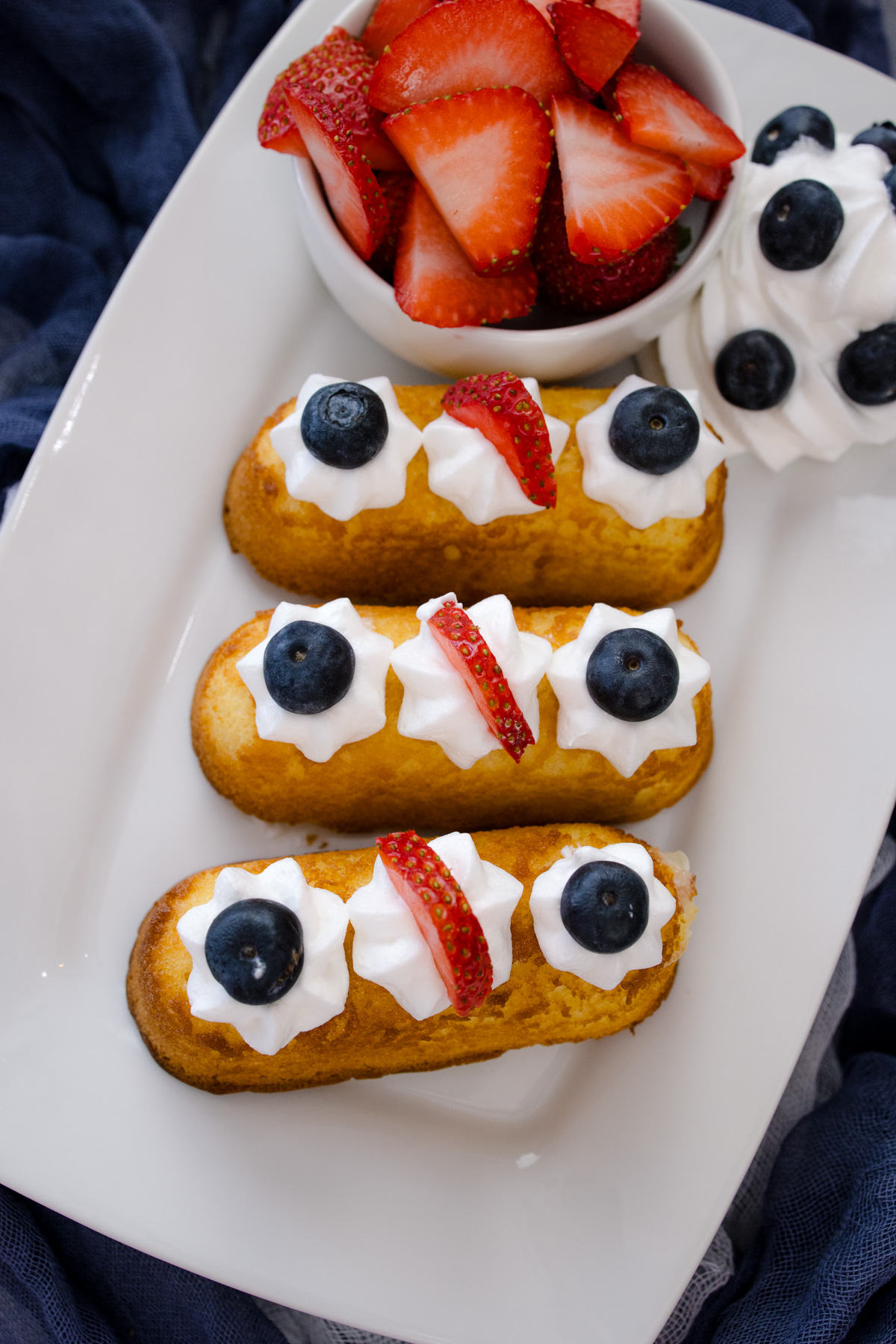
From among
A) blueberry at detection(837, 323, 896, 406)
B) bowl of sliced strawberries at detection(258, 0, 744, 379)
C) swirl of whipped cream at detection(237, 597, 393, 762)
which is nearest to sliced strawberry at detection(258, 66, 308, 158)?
bowl of sliced strawberries at detection(258, 0, 744, 379)

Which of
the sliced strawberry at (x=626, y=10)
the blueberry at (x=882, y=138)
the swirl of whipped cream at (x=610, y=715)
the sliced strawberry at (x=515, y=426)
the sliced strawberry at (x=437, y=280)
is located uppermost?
the blueberry at (x=882, y=138)

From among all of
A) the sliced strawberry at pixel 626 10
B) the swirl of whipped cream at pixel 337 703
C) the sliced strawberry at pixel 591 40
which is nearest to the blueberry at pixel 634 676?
the swirl of whipped cream at pixel 337 703

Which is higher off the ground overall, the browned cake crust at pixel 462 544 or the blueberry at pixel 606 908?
the browned cake crust at pixel 462 544

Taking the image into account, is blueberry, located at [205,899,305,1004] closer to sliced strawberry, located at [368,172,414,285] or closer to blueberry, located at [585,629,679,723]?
blueberry, located at [585,629,679,723]

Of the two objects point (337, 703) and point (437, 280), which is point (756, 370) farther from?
point (337, 703)

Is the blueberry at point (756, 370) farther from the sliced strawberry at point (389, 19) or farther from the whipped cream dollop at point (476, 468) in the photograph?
the sliced strawberry at point (389, 19)

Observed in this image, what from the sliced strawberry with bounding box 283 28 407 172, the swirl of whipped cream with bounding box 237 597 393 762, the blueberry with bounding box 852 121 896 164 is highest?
the blueberry with bounding box 852 121 896 164

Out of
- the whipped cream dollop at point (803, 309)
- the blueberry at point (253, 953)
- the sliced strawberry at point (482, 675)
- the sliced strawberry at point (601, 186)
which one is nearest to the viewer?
the blueberry at point (253, 953)
